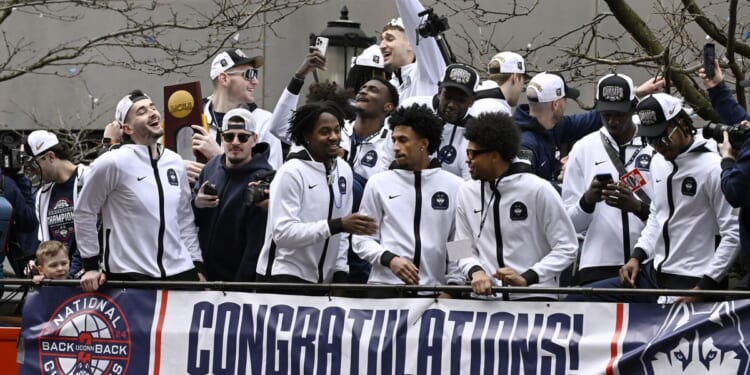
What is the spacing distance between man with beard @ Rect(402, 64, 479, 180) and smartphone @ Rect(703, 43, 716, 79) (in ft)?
5.42

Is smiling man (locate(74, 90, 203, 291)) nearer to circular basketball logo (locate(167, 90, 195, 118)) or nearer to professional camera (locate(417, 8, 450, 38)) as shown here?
circular basketball logo (locate(167, 90, 195, 118))

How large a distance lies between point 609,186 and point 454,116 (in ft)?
4.48

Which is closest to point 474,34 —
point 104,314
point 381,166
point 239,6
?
point 239,6

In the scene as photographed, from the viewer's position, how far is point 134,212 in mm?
10453

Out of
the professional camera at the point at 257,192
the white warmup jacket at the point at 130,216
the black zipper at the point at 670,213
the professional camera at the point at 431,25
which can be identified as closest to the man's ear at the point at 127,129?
the white warmup jacket at the point at 130,216

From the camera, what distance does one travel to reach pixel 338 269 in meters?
10.4

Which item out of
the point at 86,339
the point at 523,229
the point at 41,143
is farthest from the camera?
the point at 41,143

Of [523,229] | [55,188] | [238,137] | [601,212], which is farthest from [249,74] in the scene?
[523,229]

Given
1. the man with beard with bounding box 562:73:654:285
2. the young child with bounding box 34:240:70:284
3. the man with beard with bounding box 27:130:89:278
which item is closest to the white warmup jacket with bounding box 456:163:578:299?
the man with beard with bounding box 562:73:654:285

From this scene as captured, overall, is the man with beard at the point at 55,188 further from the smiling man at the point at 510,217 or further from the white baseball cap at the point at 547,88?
the smiling man at the point at 510,217

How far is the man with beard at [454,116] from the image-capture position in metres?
10.7

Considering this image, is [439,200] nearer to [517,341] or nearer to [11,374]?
[517,341]

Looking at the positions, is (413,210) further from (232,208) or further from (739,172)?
(739,172)

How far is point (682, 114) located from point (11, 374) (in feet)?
16.4
